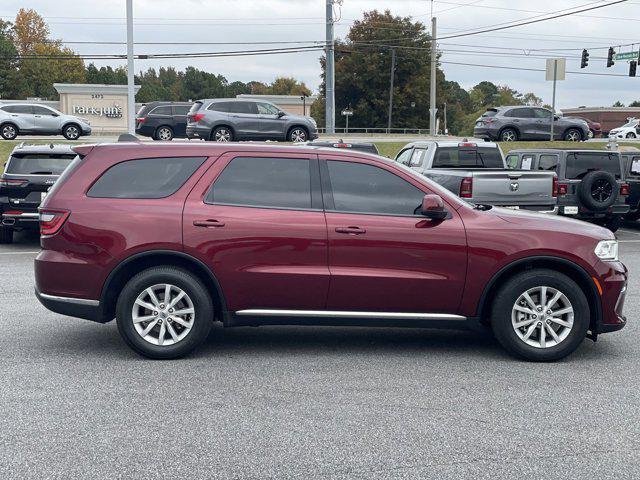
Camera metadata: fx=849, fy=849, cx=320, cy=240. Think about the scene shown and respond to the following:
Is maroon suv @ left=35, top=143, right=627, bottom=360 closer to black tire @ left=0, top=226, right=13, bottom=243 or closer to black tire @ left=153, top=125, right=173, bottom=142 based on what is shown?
black tire @ left=0, top=226, right=13, bottom=243

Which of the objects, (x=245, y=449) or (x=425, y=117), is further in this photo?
(x=425, y=117)

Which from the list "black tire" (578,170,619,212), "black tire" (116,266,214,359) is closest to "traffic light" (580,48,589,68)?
"black tire" (578,170,619,212)

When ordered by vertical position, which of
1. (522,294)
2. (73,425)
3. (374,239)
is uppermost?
(374,239)

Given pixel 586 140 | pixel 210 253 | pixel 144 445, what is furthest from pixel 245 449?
pixel 586 140

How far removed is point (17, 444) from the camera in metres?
4.96

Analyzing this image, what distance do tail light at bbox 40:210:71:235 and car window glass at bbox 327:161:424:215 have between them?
2.23 meters

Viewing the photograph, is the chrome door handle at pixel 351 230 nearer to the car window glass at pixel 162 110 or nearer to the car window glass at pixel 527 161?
the car window glass at pixel 527 161

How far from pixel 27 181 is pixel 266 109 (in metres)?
16.0

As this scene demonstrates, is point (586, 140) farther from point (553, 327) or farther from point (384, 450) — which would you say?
point (384, 450)

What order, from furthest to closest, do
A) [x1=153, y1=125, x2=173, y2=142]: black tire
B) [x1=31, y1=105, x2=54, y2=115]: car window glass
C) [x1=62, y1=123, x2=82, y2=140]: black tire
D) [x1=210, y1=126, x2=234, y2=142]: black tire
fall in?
1. [x1=153, y1=125, x2=173, y2=142]: black tire
2. [x1=62, y1=123, x2=82, y2=140]: black tire
3. [x1=31, y1=105, x2=54, y2=115]: car window glass
4. [x1=210, y1=126, x2=234, y2=142]: black tire

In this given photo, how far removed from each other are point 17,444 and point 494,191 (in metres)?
10.3

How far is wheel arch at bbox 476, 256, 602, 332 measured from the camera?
7.02m

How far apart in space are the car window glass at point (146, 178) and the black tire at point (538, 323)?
278cm

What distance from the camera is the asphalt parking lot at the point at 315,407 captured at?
470 centimetres
